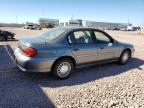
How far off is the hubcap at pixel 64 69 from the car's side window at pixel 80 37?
740 millimetres

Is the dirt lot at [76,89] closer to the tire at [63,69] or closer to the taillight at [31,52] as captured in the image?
the tire at [63,69]

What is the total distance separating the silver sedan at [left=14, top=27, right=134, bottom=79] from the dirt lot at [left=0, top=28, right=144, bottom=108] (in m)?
0.42

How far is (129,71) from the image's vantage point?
23.1ft

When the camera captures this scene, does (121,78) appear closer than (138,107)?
Result: No

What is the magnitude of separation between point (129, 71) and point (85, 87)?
98.6 inches

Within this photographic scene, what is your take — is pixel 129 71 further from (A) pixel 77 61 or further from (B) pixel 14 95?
(B) pixel 14 95

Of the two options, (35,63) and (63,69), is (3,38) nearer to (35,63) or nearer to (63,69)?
(63,69)

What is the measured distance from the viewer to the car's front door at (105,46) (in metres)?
6.76

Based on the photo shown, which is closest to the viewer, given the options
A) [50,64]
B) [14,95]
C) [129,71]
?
[14,95]

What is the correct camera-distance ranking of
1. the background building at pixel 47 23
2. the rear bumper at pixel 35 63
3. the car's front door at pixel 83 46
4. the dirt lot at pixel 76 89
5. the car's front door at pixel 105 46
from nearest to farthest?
the dirt lot at pixel 76 89
the rear bumper at pixel 35 63
the car's front door at pixel 83 46
the car's front door at pixel 105 46
the background building at pixel 47 23

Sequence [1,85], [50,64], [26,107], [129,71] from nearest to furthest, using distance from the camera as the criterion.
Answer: [26,107]
[1,85]
[50,64]
[129,71]

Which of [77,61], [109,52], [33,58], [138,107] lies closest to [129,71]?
[109,52]

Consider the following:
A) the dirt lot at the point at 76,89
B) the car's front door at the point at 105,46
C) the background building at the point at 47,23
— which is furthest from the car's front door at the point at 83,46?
the background building at the point at 47,23

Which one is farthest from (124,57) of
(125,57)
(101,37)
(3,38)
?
(3,38)
